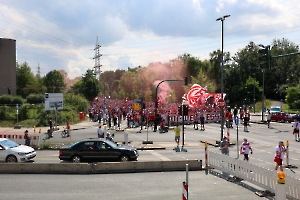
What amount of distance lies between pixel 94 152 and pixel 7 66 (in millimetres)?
66819

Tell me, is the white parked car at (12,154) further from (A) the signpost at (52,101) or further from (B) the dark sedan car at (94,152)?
(A) the signpost at (52,101)

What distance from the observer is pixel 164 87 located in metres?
74.3

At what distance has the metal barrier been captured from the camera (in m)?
10.9

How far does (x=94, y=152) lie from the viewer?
18.9 m

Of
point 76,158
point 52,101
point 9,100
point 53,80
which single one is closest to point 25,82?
point 53,80

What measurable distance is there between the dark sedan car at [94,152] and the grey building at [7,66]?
2542 inches

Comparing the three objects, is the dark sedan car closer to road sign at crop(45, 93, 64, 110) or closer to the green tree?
road sign at crop(45, 93, 64, 110)

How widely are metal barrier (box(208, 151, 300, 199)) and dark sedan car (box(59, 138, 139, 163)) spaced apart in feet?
14.8

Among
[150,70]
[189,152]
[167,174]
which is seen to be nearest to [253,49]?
[150,70]

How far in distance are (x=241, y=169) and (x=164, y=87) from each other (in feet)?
198

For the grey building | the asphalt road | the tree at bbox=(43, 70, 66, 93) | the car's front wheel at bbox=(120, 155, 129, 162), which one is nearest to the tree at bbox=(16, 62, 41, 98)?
the tree at bbox=(43, 70, 66, 93)

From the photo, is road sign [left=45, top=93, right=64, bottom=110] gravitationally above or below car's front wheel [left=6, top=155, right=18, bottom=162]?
above

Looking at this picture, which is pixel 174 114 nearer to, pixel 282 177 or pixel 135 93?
pixel 282 177

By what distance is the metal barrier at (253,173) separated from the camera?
10884 millimetres
